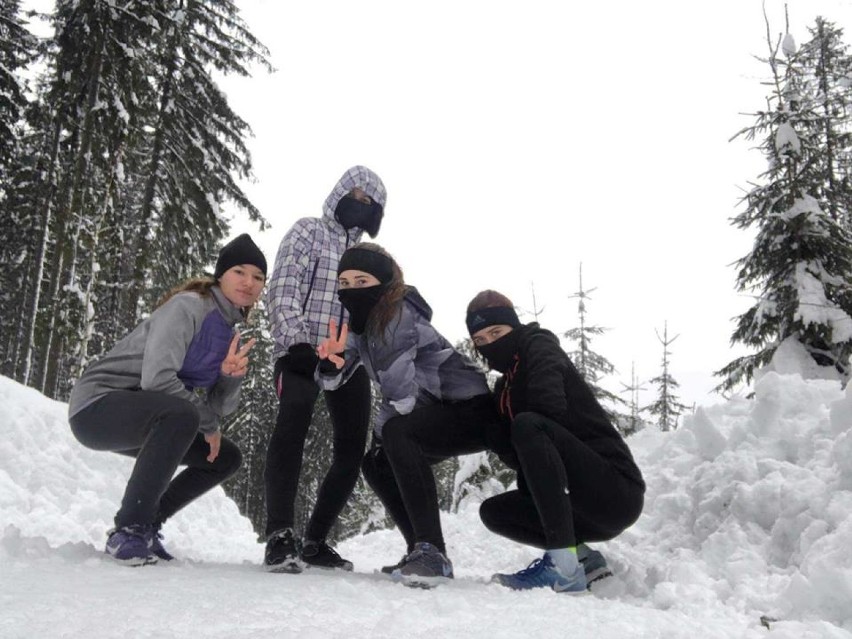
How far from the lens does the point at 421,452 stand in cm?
367

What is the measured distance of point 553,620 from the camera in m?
2.31

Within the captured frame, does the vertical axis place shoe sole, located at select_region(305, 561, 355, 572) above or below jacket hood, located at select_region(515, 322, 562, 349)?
below

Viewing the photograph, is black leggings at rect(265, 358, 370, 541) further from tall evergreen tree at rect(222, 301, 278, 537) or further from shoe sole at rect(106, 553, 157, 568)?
tall evergreen tree at rect(222, 301, 278, 537)

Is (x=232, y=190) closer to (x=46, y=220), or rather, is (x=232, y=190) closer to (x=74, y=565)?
(x=46, y=220)

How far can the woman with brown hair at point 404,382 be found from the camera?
3.59 metres

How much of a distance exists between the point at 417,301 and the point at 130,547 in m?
2.03

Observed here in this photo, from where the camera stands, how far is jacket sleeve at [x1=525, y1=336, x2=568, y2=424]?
3.50 metres

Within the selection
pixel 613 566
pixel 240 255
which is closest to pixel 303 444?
pixel 240 255

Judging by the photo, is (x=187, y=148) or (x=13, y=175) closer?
(x=187, y=148)

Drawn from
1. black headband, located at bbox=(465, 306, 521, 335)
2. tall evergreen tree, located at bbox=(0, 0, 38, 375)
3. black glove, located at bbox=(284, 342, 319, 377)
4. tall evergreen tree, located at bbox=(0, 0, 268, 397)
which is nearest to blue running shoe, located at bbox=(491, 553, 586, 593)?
black headband, located at bbox=(465, 306, 521, 335)

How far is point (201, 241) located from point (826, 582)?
690 inches

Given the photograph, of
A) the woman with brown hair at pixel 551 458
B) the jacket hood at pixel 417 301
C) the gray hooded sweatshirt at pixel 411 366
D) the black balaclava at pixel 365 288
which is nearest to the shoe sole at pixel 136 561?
the gray hooded sweatshirt at pixel 411 366

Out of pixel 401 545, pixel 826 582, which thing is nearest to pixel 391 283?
pixel 826 582

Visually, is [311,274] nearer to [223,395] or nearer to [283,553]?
[223,395]
